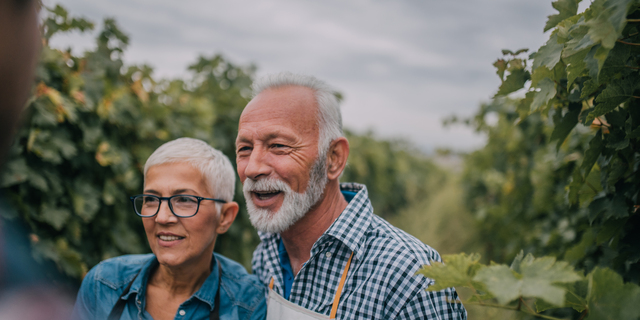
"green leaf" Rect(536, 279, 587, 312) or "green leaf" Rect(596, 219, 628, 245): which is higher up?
"green leaf" Rect(596, 219, 628, 245)

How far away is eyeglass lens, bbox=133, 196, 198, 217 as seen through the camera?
5.87 feet

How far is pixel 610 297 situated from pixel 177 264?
5.11 ft

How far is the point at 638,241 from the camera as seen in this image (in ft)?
4.26

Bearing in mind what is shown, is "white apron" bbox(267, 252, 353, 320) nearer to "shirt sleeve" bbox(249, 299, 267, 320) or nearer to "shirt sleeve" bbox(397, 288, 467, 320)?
"shirt sleeve" bbox(249, 299, 267, 320)

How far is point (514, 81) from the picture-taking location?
4.61 ft

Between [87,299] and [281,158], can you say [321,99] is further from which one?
[87,299]

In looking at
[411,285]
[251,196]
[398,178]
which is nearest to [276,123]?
[251,196]

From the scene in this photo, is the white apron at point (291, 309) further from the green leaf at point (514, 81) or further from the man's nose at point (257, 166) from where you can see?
the green leaf at point (514, 81)

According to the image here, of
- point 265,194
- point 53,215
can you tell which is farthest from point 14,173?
point 265,194

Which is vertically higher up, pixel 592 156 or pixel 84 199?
pixel 592 156

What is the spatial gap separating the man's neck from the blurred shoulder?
69 centimetres

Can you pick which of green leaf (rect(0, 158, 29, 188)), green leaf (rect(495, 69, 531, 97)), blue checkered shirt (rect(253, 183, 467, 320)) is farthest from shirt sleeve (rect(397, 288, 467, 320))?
green leaf (rect(0, 158, 29, 188))

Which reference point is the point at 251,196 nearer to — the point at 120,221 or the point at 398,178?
the point at 120,221

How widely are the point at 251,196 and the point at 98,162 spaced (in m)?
1.58
